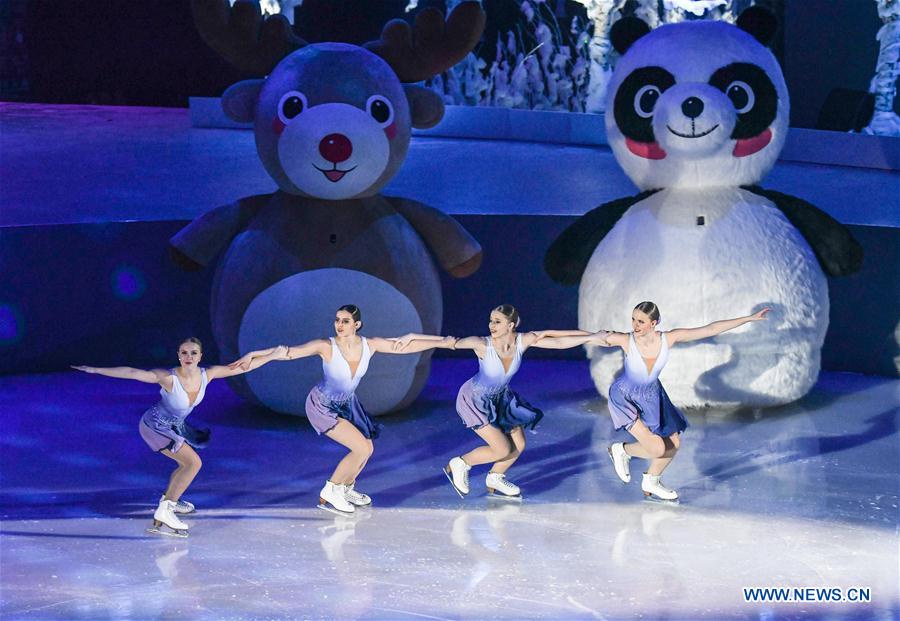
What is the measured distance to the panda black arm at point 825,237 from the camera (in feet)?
21.9

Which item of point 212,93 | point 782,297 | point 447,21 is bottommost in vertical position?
point 212,93

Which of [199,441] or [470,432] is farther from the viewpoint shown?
[470,432]

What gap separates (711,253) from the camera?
652cm

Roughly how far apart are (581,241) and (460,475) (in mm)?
1752

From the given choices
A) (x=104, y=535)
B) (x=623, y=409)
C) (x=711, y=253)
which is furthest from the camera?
(x=711, y=253)

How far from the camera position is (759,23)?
6832mm

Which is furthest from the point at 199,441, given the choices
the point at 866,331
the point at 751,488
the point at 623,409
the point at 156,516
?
the point at 866,331

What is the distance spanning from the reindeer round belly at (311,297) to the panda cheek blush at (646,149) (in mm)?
1125

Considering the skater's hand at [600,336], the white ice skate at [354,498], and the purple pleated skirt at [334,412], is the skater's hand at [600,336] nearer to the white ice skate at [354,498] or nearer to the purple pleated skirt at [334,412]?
the purple pleated skirt at [334,412]

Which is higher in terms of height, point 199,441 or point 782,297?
point 782,297

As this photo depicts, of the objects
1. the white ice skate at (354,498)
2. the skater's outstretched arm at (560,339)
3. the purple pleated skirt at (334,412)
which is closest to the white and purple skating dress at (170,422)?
the purple pleated skirt at (334,412)

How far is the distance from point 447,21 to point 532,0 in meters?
9.16

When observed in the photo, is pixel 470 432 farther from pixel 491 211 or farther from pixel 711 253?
pixel 491 211

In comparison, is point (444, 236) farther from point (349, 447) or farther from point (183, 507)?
point (183, 507)
